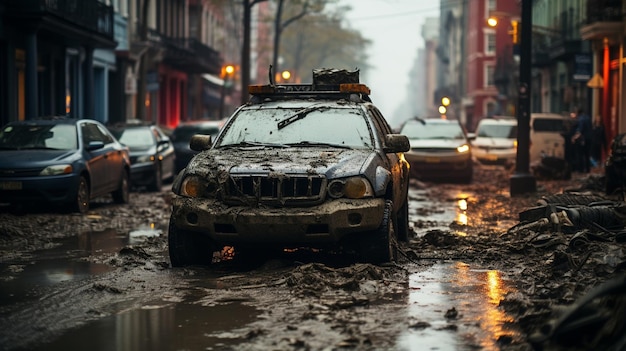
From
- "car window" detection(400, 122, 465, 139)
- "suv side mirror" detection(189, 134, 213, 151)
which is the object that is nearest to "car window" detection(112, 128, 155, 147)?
"car window" detection(400, 122, 465, 139)

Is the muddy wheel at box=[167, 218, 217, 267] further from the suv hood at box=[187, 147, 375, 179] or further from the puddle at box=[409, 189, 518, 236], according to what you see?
the puddle at box=[409, 189, 518, 236]

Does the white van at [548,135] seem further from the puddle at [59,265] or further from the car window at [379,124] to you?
the car window at [379,124]

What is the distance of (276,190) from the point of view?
10.2 metres

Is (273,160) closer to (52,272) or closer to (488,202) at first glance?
(52,272)

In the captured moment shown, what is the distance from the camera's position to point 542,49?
177 ft

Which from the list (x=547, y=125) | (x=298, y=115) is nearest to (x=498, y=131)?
(x=547, y=125)

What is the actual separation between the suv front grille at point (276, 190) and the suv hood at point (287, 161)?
0.25 feet

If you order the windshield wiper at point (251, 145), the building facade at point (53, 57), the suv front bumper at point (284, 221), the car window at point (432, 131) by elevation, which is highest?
the building facade at point (53, 57)

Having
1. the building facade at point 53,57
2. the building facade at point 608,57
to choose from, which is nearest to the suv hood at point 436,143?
the building facade at point 53,57

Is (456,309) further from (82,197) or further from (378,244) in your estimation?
(82,197)

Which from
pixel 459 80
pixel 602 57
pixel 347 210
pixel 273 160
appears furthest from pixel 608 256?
pixel 459 80

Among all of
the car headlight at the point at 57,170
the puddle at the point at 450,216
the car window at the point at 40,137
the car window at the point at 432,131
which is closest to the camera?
the puddle at the point at 450,216

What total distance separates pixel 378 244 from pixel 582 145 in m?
23.2

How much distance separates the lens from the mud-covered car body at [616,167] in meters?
20.0
